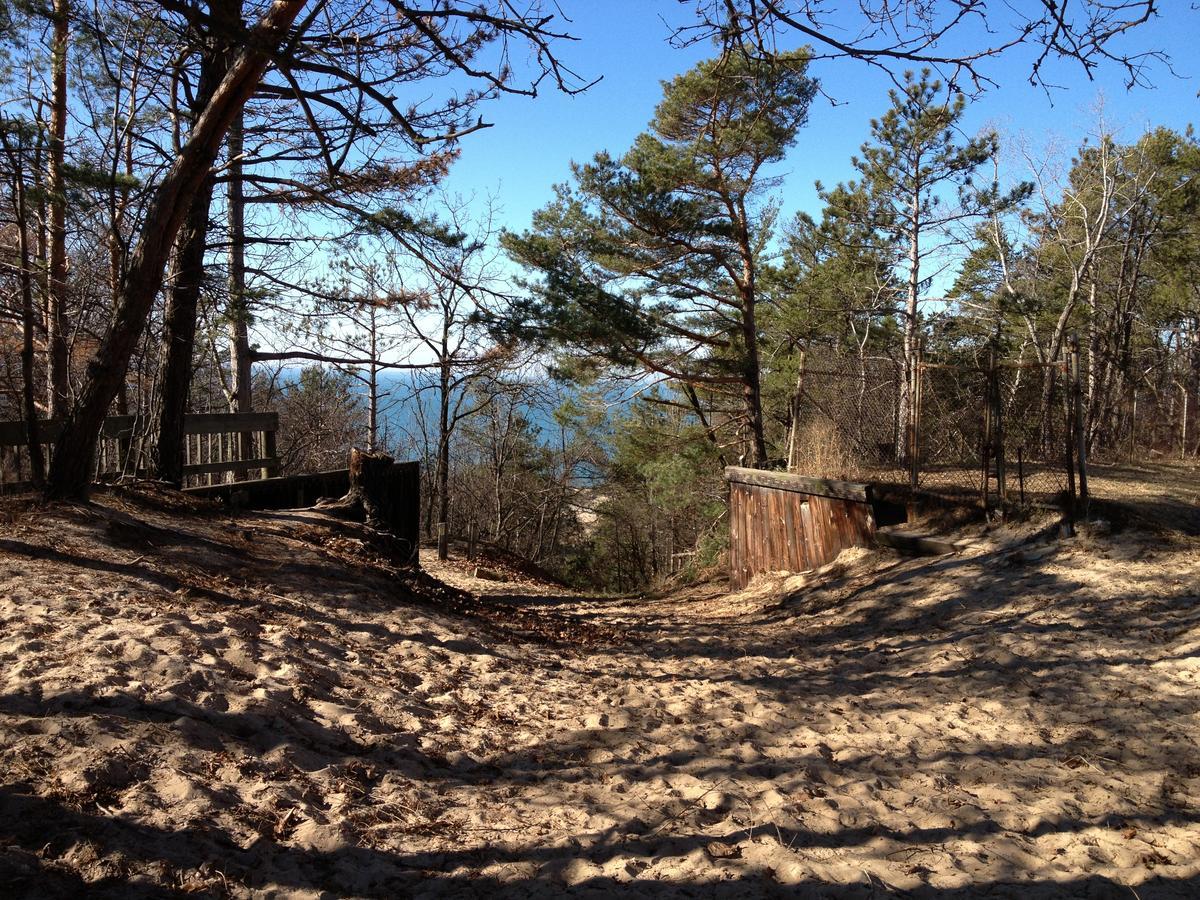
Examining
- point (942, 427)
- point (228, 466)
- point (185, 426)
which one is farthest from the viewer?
point (942, 427)

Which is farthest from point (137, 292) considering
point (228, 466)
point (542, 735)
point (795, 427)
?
point (795, 427)

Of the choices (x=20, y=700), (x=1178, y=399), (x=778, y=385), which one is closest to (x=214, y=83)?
(x=20, y=700)

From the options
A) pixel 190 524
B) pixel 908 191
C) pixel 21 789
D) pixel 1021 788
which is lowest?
pixel 1021 788

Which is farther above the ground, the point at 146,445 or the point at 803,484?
the point at 146,445

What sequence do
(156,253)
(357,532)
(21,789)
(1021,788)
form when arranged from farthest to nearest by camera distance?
(357,532) → (156,253) → (1021,788) → (21,789)

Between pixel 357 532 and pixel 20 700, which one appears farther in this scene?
pixel 357 532

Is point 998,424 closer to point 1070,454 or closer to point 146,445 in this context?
point 1070,454

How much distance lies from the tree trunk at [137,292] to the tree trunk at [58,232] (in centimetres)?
161

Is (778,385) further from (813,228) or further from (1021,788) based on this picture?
(1021,788)

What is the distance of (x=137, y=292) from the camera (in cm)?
629

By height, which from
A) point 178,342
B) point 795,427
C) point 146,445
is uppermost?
point 178,342

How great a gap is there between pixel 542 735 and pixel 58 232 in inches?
341

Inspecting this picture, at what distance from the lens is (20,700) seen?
336 centimetres

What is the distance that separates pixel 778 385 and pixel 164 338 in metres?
16.5
